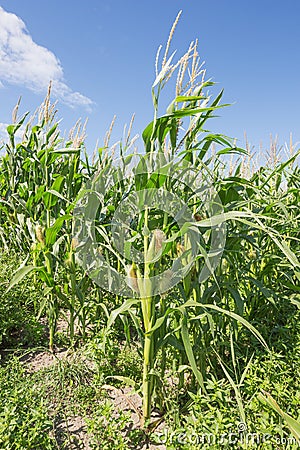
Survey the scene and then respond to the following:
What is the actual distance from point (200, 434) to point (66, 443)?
1.70 ft

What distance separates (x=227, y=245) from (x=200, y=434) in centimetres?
70

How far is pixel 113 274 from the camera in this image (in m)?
1.74

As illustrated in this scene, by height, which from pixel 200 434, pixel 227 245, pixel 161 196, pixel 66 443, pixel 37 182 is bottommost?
pixel 66 443

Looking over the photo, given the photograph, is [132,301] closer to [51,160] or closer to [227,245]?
[227,245]

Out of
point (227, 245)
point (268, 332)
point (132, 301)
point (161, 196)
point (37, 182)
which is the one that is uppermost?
point (37, 182)

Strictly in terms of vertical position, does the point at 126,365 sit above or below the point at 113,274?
below

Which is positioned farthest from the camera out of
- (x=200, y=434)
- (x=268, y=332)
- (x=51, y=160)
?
(x=51, y=160)

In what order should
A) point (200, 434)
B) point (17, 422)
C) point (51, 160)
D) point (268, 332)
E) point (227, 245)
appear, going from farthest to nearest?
point (51, 160) < point (268, 332) < point (227, 245) < point (17, 422) < point (200, 434)

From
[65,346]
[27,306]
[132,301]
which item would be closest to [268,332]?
[132,301]

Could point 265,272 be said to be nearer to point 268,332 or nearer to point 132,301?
point 268,332

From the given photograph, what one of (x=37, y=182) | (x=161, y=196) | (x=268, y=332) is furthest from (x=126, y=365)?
(x=37, y=182)

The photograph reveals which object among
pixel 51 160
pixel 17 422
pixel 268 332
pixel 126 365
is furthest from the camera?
pixel 51 160

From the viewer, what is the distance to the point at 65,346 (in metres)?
1.99

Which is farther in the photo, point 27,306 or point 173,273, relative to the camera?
point 27,306
